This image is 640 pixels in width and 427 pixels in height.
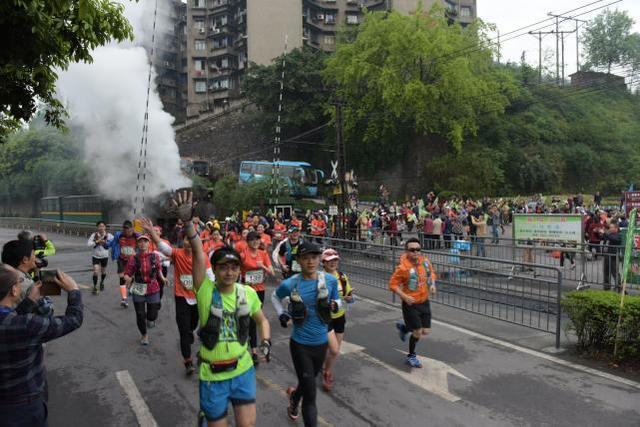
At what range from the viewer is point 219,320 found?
3361 millimetres

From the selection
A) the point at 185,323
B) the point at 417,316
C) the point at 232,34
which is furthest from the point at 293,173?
the point at 417,316

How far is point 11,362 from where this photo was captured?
9.21 ft

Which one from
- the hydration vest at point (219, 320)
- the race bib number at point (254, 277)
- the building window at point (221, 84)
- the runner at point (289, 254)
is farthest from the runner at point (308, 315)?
the building window at point (221, 84)

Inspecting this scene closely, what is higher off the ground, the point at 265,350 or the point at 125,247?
the point at 125,247

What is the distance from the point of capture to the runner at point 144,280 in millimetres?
6934

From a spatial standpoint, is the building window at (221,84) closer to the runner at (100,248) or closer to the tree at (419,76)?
the tree at (419,76)

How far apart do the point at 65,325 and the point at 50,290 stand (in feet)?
1.07

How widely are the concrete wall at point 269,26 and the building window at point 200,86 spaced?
9096 millimetres

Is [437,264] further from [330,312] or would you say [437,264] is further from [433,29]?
[433,29]

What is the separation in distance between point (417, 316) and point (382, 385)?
3.13 feet

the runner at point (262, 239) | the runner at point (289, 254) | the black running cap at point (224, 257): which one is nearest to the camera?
the black running cap at point (224, 257)

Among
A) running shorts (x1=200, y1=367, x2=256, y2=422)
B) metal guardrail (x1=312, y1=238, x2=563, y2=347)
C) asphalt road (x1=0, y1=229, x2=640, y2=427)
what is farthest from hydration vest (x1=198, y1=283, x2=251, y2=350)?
metal guardrail (x1=312, y1=238, x2=563, y2=347)

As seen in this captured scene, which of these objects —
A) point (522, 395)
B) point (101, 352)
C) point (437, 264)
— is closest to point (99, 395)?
point (101, 352)

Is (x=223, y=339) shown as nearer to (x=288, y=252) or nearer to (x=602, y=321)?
(x=288, y=252)
